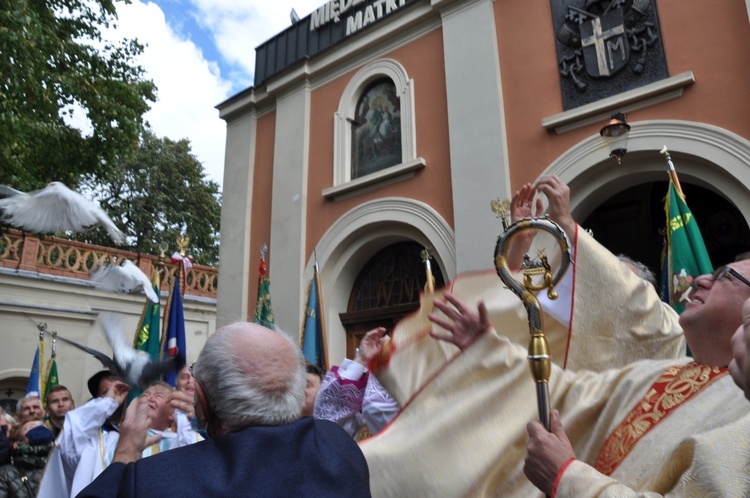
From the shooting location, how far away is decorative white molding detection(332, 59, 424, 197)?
26.8 feet

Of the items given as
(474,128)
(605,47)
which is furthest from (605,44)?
(474,128)

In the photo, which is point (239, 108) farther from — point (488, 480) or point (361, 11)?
point (488, 480)

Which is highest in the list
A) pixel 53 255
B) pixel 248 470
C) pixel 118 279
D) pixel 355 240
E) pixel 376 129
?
pixel 376 129

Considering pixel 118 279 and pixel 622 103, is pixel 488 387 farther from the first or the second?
pixel 622 103

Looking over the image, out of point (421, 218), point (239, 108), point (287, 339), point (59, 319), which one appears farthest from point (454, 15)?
point (59, 319)

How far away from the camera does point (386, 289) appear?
8.59 meters

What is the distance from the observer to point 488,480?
202cm

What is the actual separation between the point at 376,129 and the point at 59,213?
188 inches

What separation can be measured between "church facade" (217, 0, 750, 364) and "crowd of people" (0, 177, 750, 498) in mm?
3894

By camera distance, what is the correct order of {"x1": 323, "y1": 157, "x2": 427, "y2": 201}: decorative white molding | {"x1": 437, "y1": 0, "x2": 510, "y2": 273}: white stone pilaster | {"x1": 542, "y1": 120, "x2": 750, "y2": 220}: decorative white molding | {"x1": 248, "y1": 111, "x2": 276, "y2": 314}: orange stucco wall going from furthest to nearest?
{"x1": 248, "y1": 111, "x2": 276, "y2": 314}: orange stucco wall < {"x1": 323, "y1": 157, "x2": 427, "y2": 201}: decorative white molding < {"x1": 437, "y1": 0, "x2": 510, "y2": 273}: white stone pilaster < {"x1": 542, "y1": 120, "x2": 750, "y2": 220}: decorative white molding

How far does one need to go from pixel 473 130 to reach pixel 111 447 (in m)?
5.46

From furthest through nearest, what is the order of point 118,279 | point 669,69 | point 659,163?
point 659,163
point 669,69
point 118,279

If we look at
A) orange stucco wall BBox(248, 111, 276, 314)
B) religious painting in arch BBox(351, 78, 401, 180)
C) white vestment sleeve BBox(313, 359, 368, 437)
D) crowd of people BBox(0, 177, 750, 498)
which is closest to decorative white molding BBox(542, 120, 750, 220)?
religious painting in arch BBox(351, 78, 401, 180)

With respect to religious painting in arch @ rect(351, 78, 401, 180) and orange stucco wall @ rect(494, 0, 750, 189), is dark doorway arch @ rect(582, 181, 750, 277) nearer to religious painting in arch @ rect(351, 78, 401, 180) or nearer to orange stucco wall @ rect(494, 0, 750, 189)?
orange stucco wall @ rect(494, 0, 750, 189)
